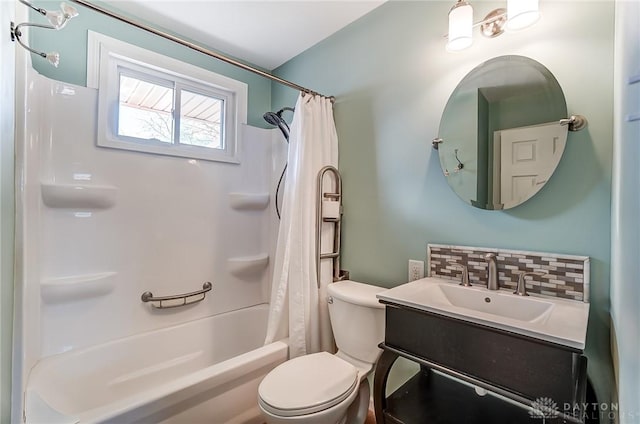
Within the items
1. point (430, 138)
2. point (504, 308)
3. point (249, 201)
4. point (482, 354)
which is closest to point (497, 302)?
point (504, 308)

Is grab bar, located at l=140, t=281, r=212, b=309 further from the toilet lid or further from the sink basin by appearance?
the sink basin

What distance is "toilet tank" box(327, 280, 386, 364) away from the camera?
4.68 feet

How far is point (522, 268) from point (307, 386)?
1.06 meters

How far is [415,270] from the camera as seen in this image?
1564 mm

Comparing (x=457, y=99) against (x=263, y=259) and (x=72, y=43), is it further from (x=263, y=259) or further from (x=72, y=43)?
(x=72, y=43)

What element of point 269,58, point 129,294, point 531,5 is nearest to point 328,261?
point 129,294

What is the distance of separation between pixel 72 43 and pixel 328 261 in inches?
80.2

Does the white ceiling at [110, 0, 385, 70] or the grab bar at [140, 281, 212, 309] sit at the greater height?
the white ceiling at [110, 0, 385, 70]

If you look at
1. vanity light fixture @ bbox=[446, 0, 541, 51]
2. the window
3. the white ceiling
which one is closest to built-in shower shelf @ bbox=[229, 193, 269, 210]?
the window

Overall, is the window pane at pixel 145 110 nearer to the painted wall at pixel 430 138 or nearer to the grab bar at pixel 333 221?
the painted wall at pixel 430 138

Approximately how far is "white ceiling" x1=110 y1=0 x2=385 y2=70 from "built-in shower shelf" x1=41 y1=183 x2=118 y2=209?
1174mm

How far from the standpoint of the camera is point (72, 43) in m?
1.68

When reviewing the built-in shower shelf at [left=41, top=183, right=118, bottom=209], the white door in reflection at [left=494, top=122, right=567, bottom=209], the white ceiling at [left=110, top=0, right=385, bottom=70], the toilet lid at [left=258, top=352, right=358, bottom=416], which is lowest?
the toilet lid at [left=258, top=352, right=358, bottom=416]

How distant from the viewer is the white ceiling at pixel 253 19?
1777 millimetres
